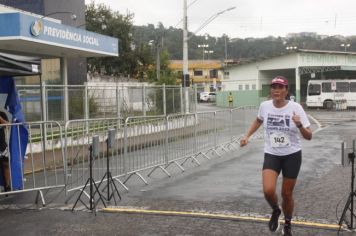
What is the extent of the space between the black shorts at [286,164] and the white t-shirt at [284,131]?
5 cm

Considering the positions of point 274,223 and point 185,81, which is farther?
point 185,81

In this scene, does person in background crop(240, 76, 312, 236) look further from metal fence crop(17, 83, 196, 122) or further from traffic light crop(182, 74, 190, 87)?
traffic light crop(182, 74, 190, 87)

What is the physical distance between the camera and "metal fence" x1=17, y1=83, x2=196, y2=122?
50.2ft

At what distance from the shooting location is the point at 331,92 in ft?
154

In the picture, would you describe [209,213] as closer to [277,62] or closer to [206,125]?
[206,125]

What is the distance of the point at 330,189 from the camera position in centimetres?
902

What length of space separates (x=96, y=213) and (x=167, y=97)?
15492 mm

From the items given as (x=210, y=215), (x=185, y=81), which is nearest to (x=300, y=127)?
(x=210, y=215)

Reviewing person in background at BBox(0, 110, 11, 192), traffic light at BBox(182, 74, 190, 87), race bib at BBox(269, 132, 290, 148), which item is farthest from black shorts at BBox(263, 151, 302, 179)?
traffic light at BBox(182, 74, 190, 87)

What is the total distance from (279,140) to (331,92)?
42.9 meters

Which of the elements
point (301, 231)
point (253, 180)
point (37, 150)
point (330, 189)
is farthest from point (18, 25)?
point (301, 231)

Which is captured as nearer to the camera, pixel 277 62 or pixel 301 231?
pixel 301 231

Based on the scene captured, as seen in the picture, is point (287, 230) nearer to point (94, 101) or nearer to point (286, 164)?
point (286, 164)

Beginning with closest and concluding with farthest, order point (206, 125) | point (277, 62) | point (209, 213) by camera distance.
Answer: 1. point (209, 213)
2. point (206, 125)
3. point (277, 62)
